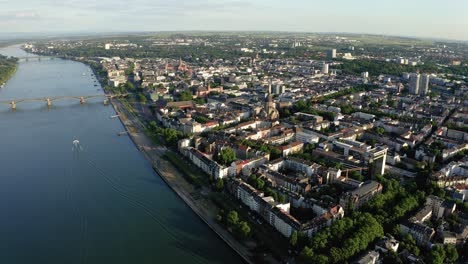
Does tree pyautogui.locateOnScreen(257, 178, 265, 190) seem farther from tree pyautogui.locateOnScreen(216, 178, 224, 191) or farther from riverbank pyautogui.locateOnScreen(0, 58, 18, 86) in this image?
riverbank pyautogui.locateOnScreen(0, 58, 18, 86)

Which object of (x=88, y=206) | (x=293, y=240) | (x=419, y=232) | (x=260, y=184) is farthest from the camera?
(x=260, y=184)

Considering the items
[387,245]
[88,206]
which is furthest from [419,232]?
[88,206]

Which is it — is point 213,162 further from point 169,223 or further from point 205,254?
point 205,254

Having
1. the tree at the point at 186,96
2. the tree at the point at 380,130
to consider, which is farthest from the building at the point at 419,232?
the tree at the point at 186,96

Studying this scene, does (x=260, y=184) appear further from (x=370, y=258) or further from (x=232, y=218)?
(x=370, y=258)

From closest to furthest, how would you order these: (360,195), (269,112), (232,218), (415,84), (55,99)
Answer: (232,218) → (360,195) → (269,112) → (55,99) → (415,84)

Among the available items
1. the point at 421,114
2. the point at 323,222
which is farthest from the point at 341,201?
the point at 421,114
